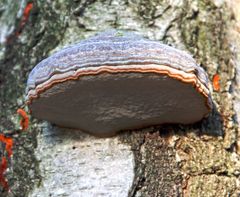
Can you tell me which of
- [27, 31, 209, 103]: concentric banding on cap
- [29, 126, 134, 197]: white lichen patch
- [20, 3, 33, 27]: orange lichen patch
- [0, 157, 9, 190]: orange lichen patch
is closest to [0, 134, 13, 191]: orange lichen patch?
[0, 157, 9, 190]: orange lichen patch

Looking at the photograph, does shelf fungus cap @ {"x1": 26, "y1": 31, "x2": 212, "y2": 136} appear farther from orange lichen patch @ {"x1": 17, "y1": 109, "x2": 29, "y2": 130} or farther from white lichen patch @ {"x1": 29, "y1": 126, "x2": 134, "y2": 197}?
orange lichen patch @ {"x1": 17, "y1": 109, "x2": 29, "y2": 130}

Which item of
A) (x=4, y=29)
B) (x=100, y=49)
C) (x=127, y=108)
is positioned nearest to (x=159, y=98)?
(x=127, y=108)

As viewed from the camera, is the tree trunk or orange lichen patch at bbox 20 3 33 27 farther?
orange lichen patch at bbox 20 3 33 27

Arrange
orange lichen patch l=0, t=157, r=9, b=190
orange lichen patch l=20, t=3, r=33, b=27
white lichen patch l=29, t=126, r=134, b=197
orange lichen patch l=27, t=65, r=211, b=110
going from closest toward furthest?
1. orange lichen patch l=27, t=65, r=211, b=110
2. white lichen patch l=29, t=126, r=134, b=197
3. orange lichen patch l=0, t=157, r=9, b=190
4. orange lichen patch l=20, t=3, r=33, b=27

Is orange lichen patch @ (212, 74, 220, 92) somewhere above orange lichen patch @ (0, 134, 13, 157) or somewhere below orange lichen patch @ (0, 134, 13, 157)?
above

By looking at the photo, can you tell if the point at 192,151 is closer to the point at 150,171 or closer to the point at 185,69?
the point at 150,171

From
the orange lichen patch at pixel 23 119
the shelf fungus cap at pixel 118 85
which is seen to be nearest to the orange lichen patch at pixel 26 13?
the orange lichen patch at pixel 23 119
